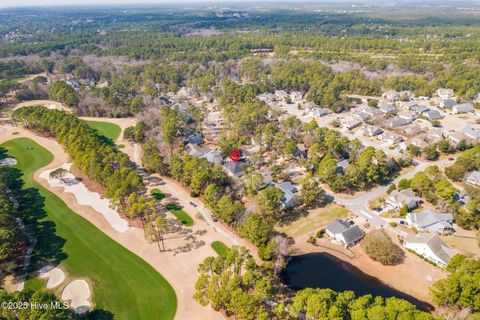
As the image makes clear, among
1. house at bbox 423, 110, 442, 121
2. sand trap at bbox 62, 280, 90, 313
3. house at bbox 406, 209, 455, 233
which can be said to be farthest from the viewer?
house at bbox 423, 110, 442, 121

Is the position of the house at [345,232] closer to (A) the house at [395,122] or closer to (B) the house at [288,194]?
(B) the house at [288,194]

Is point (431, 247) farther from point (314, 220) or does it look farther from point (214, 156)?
point (214, 156)

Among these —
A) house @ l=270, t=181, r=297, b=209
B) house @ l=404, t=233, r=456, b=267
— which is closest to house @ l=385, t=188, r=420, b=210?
house @ l=404, t=233, r=456, b=267

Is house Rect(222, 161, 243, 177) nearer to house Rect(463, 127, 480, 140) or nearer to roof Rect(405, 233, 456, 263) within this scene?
roof Rect(405, 233, 456, 263)

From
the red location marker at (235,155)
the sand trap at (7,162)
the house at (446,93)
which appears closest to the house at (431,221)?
the red location marker at (235,155)

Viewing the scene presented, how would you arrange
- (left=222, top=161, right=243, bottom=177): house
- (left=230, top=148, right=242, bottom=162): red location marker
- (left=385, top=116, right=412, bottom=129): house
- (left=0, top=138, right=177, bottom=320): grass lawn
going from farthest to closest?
1. (left=385, top=116, right=412, bottom=129): house
2. (left=230, top=148, right=242, bottom=162): red location marker
3. (left=222, top=161, right=243, bottom=177): house
4. (left=0, top=138, right=177, bottom=320): grass lawn

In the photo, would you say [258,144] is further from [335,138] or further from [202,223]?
[202,223]

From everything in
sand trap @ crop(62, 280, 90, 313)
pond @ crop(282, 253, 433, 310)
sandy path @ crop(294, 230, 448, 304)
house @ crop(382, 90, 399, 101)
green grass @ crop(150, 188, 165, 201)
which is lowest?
pond @ crop(282, 253, 433, 310)
